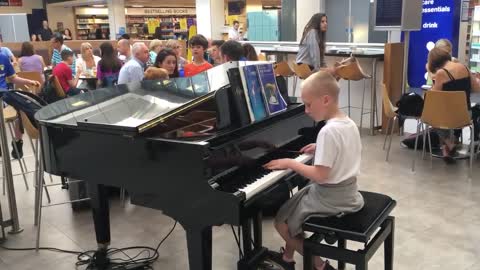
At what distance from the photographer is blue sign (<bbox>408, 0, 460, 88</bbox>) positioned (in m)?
7.41

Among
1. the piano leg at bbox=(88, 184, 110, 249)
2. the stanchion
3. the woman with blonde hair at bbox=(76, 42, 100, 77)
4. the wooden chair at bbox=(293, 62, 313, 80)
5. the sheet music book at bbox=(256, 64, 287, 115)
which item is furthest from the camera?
the woman with blonde hair at bbox=(76, 42, 100, 77)

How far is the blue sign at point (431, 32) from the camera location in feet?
24.3

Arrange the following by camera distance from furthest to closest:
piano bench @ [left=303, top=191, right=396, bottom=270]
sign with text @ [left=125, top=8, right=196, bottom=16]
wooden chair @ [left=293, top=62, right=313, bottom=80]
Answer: sign with text @ [left=125, top=8, right=196, bottom=16]
wooden chair @ [left=293, top=62, right=313, bottom=80]
piano bench @ [left=303, top=191, right=396, bottom=270]

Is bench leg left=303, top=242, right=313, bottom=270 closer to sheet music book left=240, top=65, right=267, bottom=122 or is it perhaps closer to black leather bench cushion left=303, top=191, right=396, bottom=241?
black leather bench cushion left=303, top=191, right=396, bottom=241

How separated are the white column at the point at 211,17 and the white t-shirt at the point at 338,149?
9.65 m

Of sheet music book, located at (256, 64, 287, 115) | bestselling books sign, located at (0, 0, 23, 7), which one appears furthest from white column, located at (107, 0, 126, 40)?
sheet music book, located at (256, 64, 287, 115)

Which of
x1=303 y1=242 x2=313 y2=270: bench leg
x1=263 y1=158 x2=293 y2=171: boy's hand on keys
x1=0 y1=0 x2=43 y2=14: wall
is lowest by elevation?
x1=303 y1=242 x2=313 y2=270: bench leg

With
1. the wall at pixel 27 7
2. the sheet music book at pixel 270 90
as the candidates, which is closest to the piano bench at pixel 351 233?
the sheet music book at pixel 270 90

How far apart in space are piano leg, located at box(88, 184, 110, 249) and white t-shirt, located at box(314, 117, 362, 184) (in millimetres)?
1298

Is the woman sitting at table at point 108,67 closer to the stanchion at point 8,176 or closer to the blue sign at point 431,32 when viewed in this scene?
the stanchion at point 8,176

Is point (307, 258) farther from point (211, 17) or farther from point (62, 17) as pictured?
point (62, 17)

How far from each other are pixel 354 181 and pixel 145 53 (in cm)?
304

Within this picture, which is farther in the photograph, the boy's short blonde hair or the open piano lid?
the open piano lid

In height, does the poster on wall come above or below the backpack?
above
